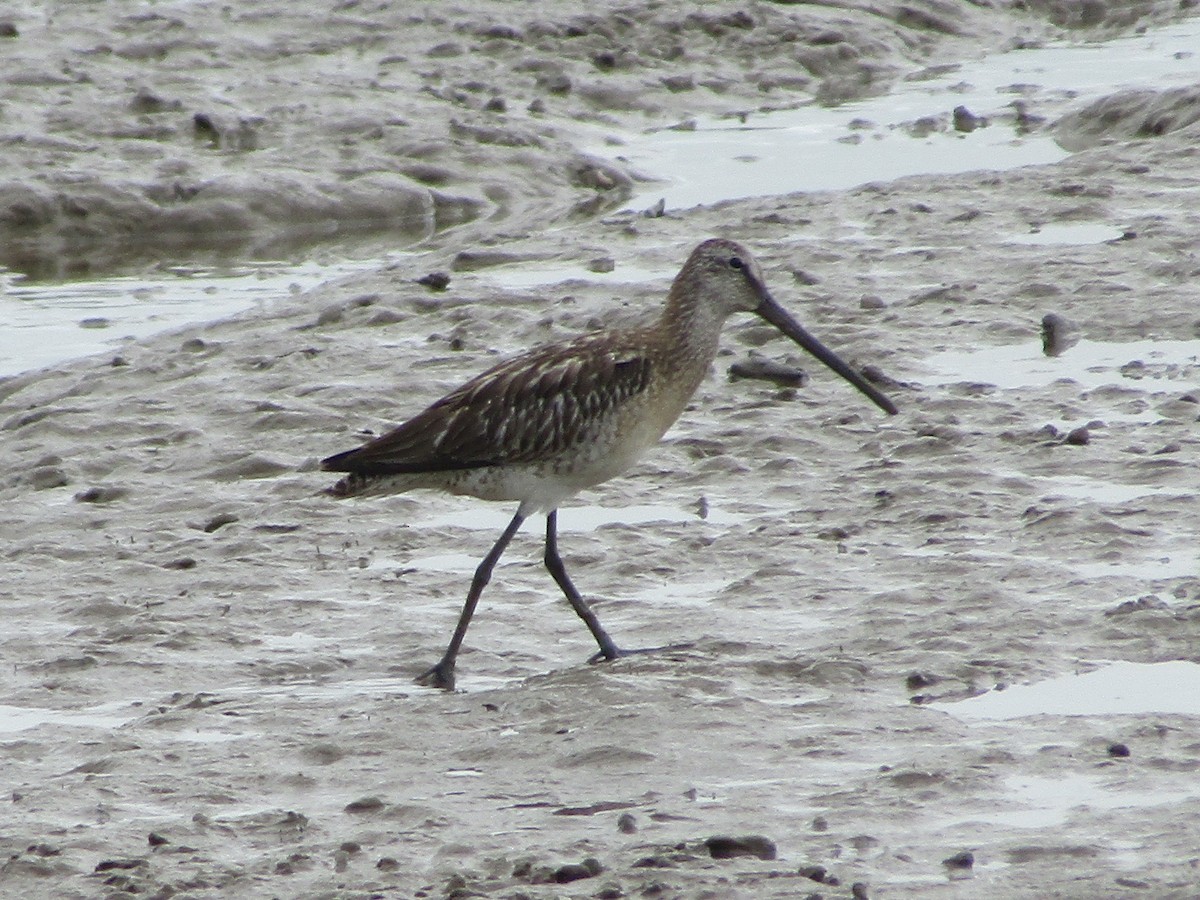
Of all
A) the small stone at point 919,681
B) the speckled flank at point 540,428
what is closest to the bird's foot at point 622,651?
the speckled flank at point 540,428

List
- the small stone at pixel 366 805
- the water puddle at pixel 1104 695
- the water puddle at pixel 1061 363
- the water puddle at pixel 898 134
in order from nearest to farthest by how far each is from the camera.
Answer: the small stone at pixel 366 805 < the water puddle at pixel 1104 695 < the water puddle at pixel 1061 363 < the water puddle at pixel 898 134

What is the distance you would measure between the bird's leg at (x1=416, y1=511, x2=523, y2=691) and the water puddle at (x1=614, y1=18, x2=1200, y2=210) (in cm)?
570

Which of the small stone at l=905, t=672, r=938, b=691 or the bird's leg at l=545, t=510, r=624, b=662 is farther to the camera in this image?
the bird's leg at l=545, t=510, r=624, b=662

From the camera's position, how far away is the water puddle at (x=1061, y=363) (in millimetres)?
8539

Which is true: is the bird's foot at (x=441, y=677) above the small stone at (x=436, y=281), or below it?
below

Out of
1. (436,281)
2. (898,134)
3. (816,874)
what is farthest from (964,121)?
(816,874)

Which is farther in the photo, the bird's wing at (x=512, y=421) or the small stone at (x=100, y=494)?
the small stone at (x=100, y=494)

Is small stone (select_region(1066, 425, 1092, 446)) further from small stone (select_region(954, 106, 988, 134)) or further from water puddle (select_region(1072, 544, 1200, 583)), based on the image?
small stone (select_region(954, 106, 988, 134))

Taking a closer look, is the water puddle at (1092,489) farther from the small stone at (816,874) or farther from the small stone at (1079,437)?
the small stone at (816,874)

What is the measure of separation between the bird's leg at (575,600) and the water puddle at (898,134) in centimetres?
559

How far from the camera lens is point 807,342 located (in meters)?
7.36

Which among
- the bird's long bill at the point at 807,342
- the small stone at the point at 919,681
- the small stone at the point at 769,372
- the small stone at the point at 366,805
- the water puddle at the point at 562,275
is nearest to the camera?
the small stone at the point at 366,805

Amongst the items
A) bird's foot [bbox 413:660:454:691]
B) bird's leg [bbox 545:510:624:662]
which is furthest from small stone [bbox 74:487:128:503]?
bird's foot [bbox 413:660:454:691]

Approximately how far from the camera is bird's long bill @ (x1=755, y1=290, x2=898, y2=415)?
7207 mm
